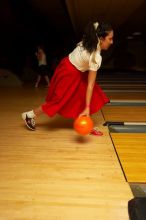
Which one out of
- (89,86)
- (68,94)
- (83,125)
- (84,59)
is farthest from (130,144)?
(84,59)

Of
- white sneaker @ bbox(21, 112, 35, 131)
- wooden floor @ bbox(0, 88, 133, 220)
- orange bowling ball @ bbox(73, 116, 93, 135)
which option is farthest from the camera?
white sneaker @ bbox(21, 112, 35, 131)

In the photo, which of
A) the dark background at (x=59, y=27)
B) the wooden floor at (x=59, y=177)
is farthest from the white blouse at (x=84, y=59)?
the dark background at (x=59, y=27)

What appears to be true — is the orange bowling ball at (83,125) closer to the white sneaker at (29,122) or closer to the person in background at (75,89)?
the person in background at (75,89)

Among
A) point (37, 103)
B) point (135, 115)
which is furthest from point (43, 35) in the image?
point (135, 115)

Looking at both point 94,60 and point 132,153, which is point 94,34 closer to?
point 94,60

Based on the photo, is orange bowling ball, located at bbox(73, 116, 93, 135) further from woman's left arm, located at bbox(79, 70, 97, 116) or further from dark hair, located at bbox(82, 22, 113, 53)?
dark hair, located at bbox(82, 22, 113, 53)

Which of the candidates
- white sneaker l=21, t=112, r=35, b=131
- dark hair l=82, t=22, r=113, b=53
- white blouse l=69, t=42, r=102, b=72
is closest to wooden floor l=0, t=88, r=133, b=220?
white sneaker l=21, t=112, r=35, b=131

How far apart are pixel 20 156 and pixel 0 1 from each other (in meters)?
4.29

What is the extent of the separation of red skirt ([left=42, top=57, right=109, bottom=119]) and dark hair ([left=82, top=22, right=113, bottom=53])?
13.7 inches

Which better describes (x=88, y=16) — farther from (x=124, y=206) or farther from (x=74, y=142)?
(x=124, y=206)

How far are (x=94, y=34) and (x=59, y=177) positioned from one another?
1.20 meters

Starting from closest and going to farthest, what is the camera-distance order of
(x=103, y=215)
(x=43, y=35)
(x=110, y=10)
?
(x=103, y=215) → (x=110, y=10) → (x=43, y=35)

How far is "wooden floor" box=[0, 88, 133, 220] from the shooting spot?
5.07ft

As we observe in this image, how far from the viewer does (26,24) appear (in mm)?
7289
